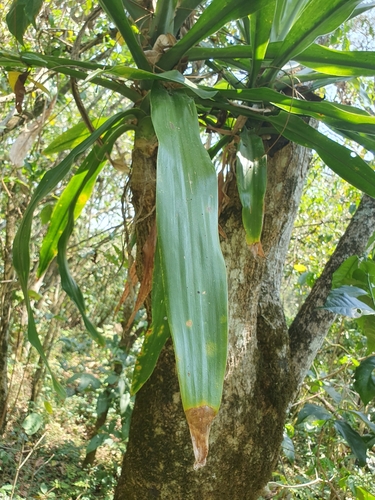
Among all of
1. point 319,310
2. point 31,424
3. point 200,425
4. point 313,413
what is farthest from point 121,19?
point 31,424

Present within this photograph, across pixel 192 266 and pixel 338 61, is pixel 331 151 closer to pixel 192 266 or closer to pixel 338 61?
pixel 338 61

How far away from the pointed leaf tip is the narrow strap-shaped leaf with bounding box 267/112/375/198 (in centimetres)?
49

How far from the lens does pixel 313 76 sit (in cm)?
83

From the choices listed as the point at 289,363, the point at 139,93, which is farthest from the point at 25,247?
the point at 289,363

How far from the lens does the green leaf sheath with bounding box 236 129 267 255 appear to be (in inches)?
27.4

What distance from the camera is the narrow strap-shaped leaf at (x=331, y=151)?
2.29 ft

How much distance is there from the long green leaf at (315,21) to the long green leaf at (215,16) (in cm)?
6

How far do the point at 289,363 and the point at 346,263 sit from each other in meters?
0.24

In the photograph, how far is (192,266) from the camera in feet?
1.40

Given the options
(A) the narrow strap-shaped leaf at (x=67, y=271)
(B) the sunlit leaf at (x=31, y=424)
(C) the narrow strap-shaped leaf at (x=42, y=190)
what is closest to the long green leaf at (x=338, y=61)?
(C) the narrow strap-shaped leaf at (x=42, y=190)

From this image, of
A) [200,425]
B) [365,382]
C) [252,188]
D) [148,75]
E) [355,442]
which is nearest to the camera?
[200,425]

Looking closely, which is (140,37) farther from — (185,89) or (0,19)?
(0,19)


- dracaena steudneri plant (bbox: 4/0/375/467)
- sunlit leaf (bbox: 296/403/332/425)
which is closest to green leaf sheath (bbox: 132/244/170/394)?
dracaena steudneri plant (bbox: 4/0/375/467)

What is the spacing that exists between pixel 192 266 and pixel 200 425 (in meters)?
0.14
